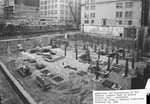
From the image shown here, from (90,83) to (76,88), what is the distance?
1584mm

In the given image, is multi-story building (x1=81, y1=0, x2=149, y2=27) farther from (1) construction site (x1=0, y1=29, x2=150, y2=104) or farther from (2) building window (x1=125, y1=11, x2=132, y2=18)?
(1) construction site (x1=0, y1=29, x2=150, y2=104)

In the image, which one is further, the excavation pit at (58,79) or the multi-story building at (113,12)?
the multi-story building at (113,12)

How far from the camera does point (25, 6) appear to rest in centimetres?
5819

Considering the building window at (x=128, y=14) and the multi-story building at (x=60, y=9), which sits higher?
the multi-story building at (x=60, y=9)

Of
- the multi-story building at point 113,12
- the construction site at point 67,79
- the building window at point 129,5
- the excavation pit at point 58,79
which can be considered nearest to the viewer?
the construction site at point 67,79

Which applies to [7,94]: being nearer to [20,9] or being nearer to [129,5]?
[129,5]

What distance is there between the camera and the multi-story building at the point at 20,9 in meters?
49.6

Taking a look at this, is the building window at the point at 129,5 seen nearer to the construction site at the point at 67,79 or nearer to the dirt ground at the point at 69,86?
the construction site at the point at 67,79

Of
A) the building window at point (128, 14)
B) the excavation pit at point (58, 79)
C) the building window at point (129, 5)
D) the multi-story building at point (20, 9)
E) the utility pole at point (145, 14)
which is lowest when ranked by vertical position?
the excavation pit at point (58, 79)

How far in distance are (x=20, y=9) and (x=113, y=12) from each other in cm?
3875

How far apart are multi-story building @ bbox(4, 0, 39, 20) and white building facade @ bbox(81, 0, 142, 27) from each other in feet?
73.5

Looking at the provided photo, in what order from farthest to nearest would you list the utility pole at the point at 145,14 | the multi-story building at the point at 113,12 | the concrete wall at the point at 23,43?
the multi-story building at the point at 113,12
the concrete wall at the point at 23,43
the utility pole at the point at 145,14

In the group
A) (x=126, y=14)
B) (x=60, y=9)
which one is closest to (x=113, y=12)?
(x=126, y=14)

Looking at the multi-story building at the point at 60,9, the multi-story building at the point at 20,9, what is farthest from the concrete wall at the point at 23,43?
the multi-story building at the point at 60,9
